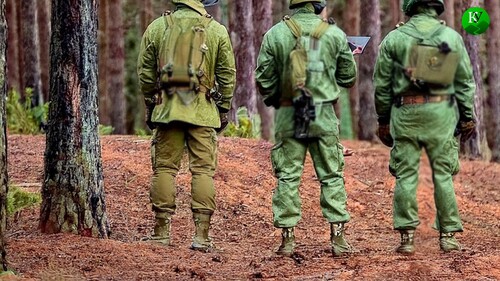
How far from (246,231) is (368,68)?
41.2 ft

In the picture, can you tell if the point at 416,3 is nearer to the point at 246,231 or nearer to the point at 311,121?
the point at 311,121

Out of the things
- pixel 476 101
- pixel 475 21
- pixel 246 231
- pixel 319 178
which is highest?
pixel 475 21

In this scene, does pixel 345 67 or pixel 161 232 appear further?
pixel 161 232

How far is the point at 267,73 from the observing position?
9.22 meters

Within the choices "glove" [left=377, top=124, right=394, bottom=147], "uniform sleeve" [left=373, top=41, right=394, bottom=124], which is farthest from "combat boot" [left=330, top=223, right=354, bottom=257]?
"uniform sleeve" [left=373, top=41, right=394, bottom=124]

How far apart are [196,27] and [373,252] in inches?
104

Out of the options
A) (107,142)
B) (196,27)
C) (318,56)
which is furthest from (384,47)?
(107,142)

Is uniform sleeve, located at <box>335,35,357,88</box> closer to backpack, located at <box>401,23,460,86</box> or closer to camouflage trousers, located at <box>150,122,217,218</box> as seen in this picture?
backpack, located at <box>401,23,460,86</box>

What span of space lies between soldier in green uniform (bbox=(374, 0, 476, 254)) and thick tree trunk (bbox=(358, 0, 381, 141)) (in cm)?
1349

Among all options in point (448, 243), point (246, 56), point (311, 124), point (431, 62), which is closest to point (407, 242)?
point (448, 243)

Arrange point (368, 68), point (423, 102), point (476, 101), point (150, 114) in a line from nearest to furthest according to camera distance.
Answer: point (423, 102) < point (150, 114) < point (476, 101) < point (368, 68)

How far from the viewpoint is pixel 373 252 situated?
31.2 feet

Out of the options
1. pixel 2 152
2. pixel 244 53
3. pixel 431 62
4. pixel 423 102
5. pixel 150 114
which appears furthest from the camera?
pixel 244 53

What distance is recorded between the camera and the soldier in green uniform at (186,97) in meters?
9.34
